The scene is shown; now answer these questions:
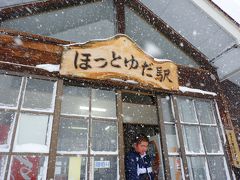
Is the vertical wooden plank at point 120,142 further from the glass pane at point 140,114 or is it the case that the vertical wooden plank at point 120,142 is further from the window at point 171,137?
the glass pane at point 140,114

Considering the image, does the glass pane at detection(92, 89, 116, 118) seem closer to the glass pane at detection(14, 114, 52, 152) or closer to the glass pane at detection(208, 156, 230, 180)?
the glass pane at detection(14, 114, 52, 152)

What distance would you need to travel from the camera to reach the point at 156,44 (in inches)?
270

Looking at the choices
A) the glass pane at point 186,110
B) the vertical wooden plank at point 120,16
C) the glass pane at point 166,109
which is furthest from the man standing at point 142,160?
the vertical wooden plank at point 120,16

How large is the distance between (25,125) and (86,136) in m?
1.11

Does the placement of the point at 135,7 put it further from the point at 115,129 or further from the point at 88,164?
the point at 88,164

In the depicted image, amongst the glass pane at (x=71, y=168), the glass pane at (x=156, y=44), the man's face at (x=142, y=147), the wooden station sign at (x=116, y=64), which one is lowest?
the glass pane at (x=71, y=168)

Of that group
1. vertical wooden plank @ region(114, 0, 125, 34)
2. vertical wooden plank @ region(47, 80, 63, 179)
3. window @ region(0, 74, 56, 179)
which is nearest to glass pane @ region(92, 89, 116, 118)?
vertical wooden plank @ region(47, 80, 63, 179)

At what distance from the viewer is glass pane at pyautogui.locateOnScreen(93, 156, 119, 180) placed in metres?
4.18

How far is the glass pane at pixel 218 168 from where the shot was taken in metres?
5.23

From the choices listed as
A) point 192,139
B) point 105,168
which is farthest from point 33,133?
point 192,139

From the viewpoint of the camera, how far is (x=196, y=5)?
592cm

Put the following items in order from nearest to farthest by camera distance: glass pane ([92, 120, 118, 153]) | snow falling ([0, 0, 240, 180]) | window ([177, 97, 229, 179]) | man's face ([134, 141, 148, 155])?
1. snow falling ([0, 0, 240, 180])
2. glass pane ([92, 120, 118, 153])
3. window ([177, 97, 229, 179])
4. man's face ([134, 141, 148, 155])

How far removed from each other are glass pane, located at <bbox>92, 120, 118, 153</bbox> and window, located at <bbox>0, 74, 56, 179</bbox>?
2.83ft

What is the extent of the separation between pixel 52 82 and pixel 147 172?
9.92ft
